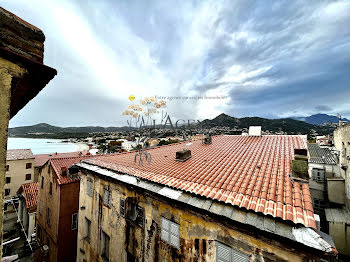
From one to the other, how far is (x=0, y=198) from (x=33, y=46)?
7.50 feet

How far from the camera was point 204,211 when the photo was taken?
436cm

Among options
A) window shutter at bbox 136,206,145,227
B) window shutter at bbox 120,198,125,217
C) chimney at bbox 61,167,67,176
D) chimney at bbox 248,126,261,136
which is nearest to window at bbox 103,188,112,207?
window shutter at bbox 120,198,125,217

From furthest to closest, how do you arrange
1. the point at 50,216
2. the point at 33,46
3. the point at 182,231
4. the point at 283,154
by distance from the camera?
the point at 50,216 → the point at 283,154 → the point at 182,231 → the point at 33,46

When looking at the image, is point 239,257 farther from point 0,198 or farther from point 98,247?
Result: point 98,247

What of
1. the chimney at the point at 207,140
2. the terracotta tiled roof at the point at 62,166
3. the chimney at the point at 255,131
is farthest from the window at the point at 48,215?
the chimney at the point at 255,131

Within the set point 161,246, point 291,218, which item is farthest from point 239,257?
point 161,246

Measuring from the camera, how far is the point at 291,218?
133 inches

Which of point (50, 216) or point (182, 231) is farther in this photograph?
point (50, 216)

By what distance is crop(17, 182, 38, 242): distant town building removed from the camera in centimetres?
1720

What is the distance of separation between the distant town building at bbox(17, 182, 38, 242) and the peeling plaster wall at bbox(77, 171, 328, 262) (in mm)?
13731

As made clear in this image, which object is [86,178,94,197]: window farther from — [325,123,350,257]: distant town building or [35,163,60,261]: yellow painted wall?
[325,123,350,257]: distant town building

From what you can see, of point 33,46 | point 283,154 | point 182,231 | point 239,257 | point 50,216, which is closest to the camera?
point 33,46

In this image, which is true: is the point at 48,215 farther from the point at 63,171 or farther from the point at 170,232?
the point at 170,232

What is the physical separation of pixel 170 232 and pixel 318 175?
2059 cm
